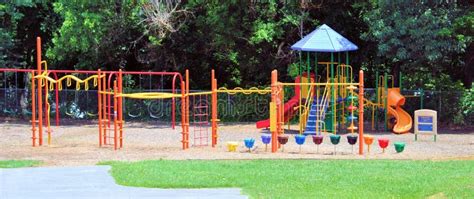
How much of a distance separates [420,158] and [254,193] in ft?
23.0

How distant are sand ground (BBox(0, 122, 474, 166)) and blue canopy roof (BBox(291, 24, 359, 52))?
303 cm

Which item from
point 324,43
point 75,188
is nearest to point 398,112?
point 324,43

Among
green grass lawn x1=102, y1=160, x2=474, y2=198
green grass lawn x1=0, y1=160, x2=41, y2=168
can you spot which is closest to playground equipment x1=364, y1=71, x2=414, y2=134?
green grass lawn x1=102, y1=160, x2=474, y2=198

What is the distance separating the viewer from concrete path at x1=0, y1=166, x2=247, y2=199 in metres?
12.0

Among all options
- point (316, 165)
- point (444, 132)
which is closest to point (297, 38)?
point (444, 132)

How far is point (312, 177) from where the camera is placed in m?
13.7

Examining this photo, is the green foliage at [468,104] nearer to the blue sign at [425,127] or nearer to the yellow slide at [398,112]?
the yellow slide at [398,112]

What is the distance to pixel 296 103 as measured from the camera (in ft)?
85.6

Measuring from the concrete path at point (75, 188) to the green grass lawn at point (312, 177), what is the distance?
35 cm

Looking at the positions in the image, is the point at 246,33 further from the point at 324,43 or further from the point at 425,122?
the point at 425,122

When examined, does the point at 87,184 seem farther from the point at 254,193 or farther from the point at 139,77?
the point at 139,77

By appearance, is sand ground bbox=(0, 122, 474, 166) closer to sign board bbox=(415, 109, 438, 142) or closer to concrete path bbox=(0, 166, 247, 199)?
sign board bbox=(415, 109, 438, 142)

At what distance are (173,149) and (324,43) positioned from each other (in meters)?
7.68

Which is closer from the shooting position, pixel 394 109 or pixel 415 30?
pixel 415 30
